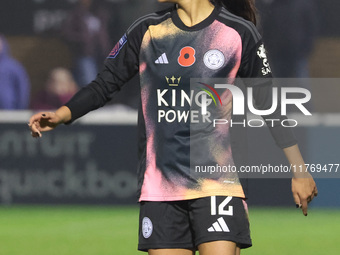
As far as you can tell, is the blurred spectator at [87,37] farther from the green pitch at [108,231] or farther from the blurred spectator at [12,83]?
the green pitch at [108,231]

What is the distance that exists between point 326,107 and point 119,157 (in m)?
2.34

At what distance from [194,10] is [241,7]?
29cm

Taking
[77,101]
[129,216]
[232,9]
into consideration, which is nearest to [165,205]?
[77,101]

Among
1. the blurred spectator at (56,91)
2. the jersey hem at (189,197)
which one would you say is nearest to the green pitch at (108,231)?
the blurred spectator at (56,91)

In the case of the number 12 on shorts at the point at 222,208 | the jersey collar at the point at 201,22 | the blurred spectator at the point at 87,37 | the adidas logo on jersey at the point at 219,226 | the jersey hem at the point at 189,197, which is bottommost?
the adidas logo on jersey at the point at 219,226

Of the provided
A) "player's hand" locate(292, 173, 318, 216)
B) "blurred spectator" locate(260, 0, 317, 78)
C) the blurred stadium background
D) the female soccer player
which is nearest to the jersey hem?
the female soccer player

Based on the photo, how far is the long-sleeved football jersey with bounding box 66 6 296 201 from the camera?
4832 mm

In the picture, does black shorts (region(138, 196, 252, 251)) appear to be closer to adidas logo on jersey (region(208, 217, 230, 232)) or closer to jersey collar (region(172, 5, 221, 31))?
adidas logo on jersey (region(208, 217, 230, 232))

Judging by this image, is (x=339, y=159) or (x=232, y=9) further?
(x=339, y=159)

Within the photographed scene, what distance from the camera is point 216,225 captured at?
4773mm

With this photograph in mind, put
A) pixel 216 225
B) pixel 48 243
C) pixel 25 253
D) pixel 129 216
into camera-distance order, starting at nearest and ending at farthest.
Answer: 1. pixel 216 225
2. pixel 25 253
3. pixel 48 243
4. pixel 129 216

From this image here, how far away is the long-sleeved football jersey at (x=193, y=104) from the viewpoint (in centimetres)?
483

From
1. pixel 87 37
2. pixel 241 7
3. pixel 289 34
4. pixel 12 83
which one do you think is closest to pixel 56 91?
pixel 12 83

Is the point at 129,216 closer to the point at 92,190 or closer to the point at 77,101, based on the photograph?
the point at 92,190
